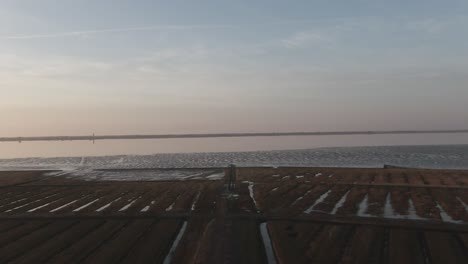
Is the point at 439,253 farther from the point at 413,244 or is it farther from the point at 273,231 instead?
the point at 273,231

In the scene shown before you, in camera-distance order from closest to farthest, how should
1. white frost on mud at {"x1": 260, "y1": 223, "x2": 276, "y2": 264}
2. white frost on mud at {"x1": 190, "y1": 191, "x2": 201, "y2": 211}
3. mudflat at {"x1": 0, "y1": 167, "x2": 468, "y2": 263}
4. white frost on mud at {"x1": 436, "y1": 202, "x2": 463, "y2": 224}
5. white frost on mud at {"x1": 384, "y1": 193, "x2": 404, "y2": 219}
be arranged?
1. white frost on mud at {"x1": 260, "y1": 223, "x2": 276, "y2": 264}
2. mudflat at {"x1": 0, "y1": 167, "x2": 468, "y2": 263}
3. white frost on mud at {"x1": 436, "y1": 202, "x2": 463, "y2": 224}
4. white frost on mud at {"x1": 384, "y1": 193, "x2": 404, "y2": 219}
5. white frost on mud at {"x1": 190, "y1": 191, "x2": 201, "y2": 211}

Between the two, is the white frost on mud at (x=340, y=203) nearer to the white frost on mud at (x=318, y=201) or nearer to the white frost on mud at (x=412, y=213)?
the white frost on mud at (x=318, y=201)

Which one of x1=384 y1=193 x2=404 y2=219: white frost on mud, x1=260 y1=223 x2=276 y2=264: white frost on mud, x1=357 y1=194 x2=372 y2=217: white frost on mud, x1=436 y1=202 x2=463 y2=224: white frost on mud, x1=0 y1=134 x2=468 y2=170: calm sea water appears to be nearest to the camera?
x1=260 y1=223 x2=276 y2=264: white frost on mud

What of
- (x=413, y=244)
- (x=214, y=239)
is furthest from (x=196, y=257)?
(x=413, y=244)

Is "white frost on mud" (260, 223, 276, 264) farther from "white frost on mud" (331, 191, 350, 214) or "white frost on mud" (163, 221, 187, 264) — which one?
"white frost on mud" (331, 191, 350, 214)

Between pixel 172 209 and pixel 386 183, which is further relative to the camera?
pixel 386 183

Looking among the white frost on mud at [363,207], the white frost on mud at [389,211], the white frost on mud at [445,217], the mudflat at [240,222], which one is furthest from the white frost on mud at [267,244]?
the white frost on mud at [445,217]

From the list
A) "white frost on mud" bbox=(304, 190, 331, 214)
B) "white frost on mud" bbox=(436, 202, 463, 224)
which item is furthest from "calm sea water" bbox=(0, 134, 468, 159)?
"white frost on mud" bbox=(436, 202, 463, 224)

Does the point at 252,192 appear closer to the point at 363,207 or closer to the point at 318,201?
the point at 318,201

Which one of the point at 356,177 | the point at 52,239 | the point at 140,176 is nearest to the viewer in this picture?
the point at 52,239
